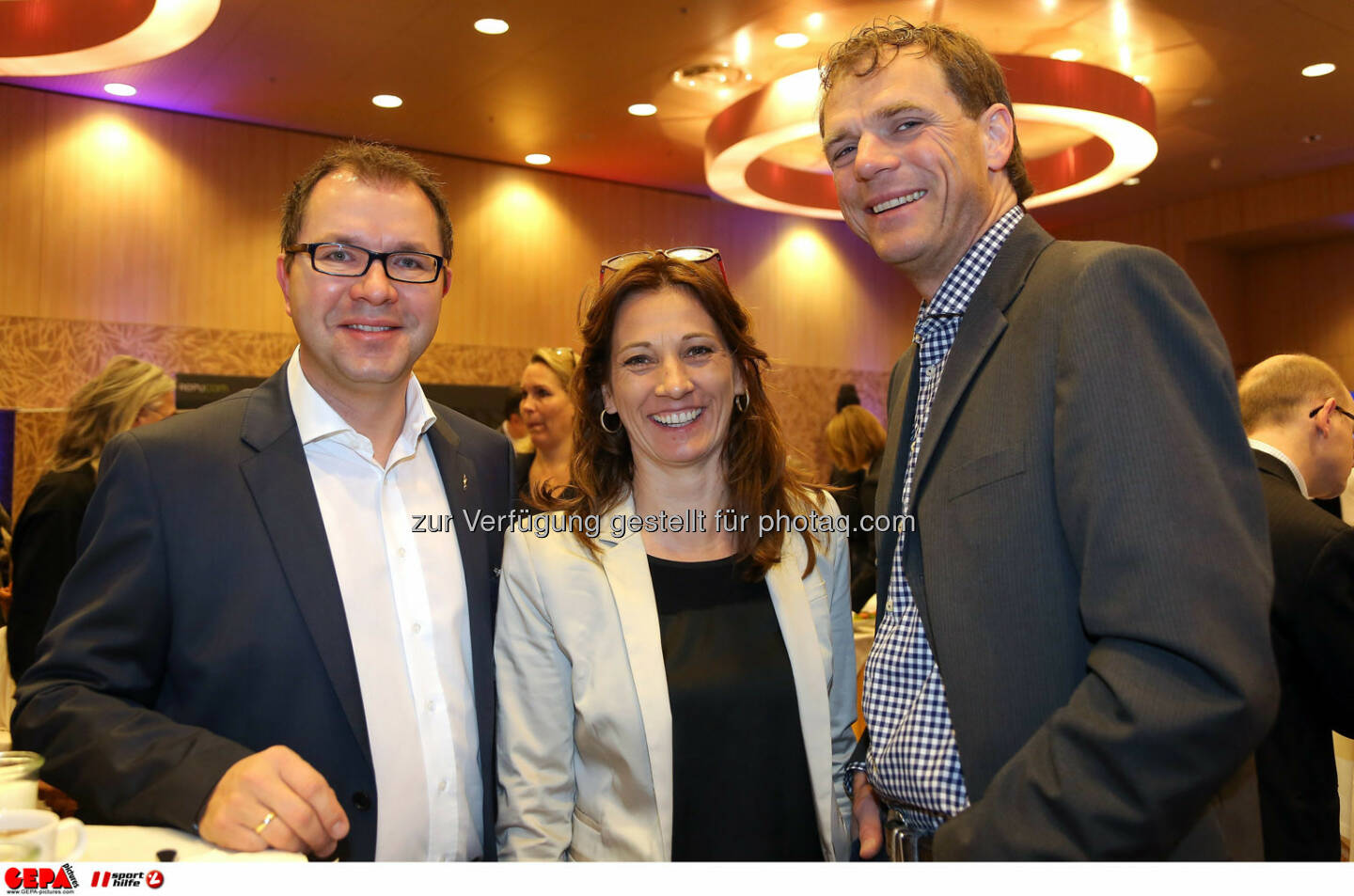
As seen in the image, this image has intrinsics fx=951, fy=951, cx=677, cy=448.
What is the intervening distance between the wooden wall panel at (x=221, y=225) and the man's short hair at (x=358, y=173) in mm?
5053

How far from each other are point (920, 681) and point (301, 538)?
1156 mm

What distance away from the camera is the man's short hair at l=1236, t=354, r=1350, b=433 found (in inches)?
115

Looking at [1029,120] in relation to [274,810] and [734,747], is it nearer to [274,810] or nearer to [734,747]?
[734,747]

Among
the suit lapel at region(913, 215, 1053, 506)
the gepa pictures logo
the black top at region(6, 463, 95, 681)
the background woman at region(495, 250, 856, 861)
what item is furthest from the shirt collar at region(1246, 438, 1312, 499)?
the black top at region(6, 463, 95, 681)

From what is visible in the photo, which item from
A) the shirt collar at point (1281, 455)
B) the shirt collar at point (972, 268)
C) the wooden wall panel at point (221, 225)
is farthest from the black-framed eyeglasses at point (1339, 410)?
the wooden wall panel at point (221, 225)

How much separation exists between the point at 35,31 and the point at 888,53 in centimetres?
557

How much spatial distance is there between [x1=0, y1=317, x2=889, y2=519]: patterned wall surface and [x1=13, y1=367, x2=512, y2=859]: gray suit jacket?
4718 millimetres

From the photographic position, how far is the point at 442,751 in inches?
73.2

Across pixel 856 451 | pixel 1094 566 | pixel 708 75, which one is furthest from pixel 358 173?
pixel 708 75

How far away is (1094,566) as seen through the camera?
1237mm

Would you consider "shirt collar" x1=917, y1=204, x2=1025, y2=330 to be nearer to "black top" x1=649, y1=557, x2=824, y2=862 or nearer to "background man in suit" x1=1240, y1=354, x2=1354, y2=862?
"black top" x1=649, y1=557, x2=824, y2=862

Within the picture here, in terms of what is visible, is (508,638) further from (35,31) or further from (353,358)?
(35,31)

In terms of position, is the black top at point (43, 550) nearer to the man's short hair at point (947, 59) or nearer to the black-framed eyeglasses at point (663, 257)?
the black-framed eyeglasses at point (663, 257)

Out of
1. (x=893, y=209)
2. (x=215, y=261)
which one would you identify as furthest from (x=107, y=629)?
(x=215, y=261)
